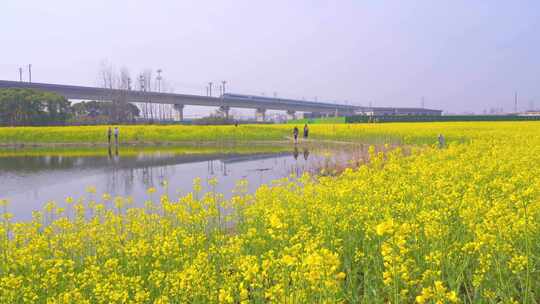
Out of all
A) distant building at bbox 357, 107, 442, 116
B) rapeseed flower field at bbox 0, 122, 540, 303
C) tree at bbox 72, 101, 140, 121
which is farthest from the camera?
distant building at bbox 357, 107, 442, 116

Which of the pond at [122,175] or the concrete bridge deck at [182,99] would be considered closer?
the pond at [122,175]

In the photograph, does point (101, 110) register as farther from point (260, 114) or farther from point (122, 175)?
point (122, 175)

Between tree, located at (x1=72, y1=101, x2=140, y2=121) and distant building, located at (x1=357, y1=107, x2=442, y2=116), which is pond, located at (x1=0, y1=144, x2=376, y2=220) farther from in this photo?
distant building, located at (x1=357, y1=107, x2=442, y2=116)

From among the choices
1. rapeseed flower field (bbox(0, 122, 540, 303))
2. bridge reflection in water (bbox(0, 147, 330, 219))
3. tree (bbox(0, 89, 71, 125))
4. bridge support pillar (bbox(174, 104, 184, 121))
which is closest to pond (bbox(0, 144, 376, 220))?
bridge reflection in water (bbox(0, 147, 330, 219))

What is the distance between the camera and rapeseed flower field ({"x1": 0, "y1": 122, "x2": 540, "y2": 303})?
334 centimetres

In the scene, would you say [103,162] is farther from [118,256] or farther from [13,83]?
[13,83]

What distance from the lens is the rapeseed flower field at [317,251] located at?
3336 mm

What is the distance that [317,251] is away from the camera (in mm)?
3203

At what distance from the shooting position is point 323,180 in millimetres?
8109

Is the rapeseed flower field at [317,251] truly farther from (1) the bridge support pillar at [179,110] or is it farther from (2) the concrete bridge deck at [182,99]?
(1) the bridge support pillar at [179,110]

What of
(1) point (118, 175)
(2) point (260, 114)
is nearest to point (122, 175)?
(1) point (118, 175)

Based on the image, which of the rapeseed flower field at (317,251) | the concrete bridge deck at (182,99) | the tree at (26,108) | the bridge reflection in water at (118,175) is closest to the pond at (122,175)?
the bridge reflection in water at (118,175)

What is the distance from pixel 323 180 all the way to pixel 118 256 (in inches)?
159

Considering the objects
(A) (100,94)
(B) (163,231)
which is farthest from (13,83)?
(B) (163,231)
